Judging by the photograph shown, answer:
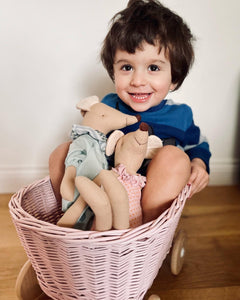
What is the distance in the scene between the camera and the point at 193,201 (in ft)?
4.38

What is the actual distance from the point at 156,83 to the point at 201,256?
0.54m

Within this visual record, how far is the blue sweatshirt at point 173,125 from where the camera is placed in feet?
3.10

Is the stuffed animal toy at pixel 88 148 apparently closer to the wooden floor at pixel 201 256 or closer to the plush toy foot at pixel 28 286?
the plush toy foot at pixel 28 286

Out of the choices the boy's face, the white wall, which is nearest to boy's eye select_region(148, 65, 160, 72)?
the boy's face

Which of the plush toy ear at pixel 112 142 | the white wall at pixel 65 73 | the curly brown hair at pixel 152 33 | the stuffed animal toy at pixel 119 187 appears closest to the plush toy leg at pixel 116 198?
the stuffed animal toy at pixel 119 187

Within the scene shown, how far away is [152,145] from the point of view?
853mm

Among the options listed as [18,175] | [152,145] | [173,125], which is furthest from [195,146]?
[18,175]

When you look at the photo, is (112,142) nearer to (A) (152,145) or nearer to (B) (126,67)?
(A) (152,145)

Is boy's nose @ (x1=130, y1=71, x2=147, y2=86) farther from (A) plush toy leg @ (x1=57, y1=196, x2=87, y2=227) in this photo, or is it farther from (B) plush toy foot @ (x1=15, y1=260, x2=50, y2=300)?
(B) plush toy foot @ (x1=15, y1=260, x2=50, y2=300)

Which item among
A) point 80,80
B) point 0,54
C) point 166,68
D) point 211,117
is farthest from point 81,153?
point 211,117

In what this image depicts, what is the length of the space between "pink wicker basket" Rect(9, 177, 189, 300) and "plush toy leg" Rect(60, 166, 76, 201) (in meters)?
0.07

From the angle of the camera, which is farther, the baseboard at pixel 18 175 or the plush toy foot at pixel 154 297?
the baseboard at pixel 18 175

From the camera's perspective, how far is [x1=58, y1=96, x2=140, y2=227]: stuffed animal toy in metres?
0.71

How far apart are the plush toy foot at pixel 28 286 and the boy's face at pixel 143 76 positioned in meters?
0.52
